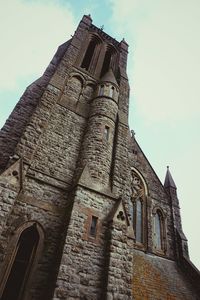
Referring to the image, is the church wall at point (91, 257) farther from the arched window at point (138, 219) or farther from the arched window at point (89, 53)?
the arched window at point (89, 53)

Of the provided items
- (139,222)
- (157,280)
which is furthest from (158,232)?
(157,280)

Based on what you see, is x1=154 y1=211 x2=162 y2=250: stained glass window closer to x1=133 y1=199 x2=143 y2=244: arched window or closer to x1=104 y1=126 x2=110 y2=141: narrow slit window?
x1=133 y1=199 x2=143 y2=244: arched window

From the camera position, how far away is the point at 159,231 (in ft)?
39.5

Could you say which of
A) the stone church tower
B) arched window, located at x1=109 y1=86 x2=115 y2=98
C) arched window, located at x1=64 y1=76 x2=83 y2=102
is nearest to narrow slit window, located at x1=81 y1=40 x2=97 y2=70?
the stone church tower

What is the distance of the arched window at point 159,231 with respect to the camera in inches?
444

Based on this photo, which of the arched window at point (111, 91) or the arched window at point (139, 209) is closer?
the arched window at point (139, 209)

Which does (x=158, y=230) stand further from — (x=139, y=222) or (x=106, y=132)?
(x=106, y=132)

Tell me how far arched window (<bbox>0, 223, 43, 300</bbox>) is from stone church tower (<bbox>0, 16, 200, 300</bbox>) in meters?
0.03

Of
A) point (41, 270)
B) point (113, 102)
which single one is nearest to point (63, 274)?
point (41, 270)

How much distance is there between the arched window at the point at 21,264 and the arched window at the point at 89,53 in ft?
41.1

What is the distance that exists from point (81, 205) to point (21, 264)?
2.47 m

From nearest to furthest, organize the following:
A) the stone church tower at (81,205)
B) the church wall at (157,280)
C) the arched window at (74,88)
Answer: the stone church tower at (81,205) → the church wall at (157,280) → the arched window at (74,88)

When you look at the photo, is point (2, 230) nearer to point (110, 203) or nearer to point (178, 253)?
point (110, 203)

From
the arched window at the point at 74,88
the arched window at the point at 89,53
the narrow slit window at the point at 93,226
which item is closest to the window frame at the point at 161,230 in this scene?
the narrow slit window at the point at 93,226
